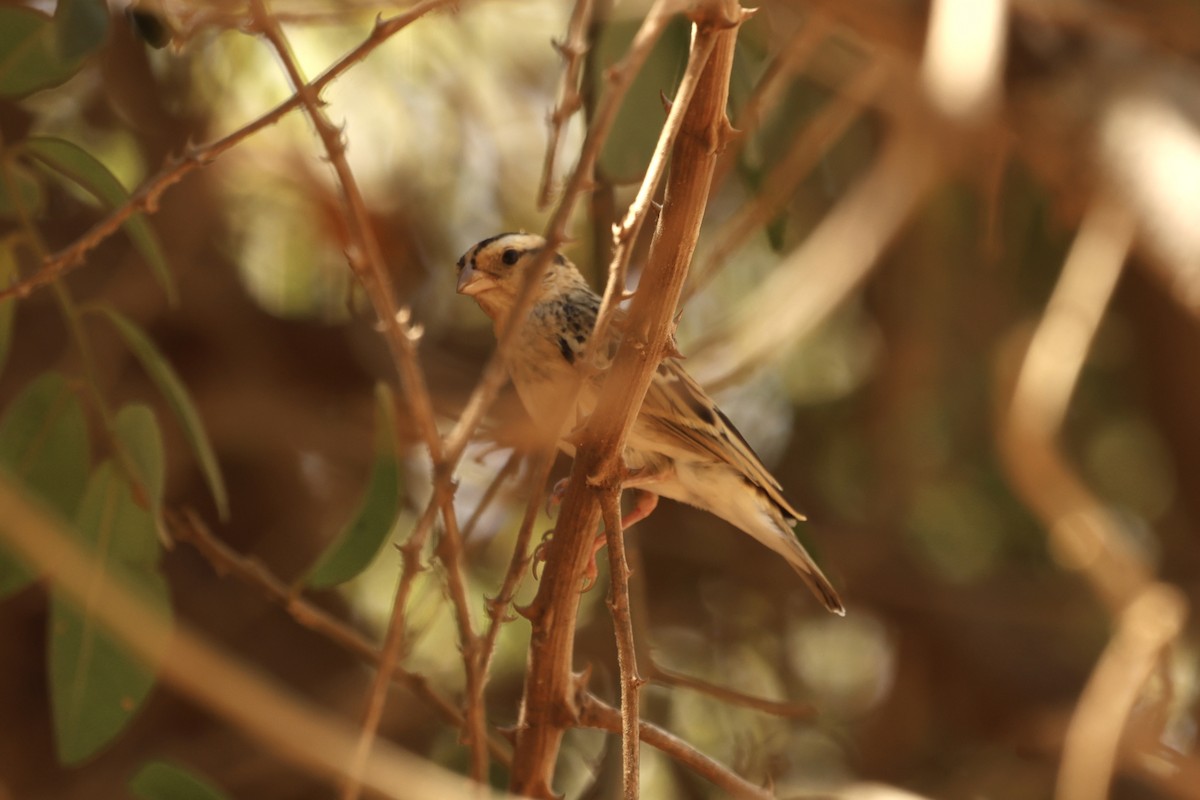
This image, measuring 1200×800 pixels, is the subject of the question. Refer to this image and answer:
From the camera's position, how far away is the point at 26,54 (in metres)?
2.59

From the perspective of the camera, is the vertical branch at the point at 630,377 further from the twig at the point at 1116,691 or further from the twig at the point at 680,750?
the twig at the point at 1116,691

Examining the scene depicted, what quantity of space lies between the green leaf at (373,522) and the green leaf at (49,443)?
706 millimetres

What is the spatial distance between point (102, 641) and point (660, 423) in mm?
1247

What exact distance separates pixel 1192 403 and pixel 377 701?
4.37 m

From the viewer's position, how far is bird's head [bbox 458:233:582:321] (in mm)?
3414

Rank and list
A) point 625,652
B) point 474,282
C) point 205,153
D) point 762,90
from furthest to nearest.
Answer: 1. point 474,282
2. point 762,90
3. point 205,153
4. point 625,652

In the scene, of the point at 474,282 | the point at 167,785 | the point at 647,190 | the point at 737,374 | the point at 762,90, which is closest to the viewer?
the point at 647,190

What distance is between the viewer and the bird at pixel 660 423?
119 inches

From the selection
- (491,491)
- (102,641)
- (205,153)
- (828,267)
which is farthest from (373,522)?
(828,267)

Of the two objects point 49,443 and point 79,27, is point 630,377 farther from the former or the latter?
point 49,443

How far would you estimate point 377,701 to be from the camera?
6.51 feet

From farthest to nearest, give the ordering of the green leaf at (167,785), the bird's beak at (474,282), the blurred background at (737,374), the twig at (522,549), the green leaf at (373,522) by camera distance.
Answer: the blurred background at (737,374), the bird's beak at (474,282), the green leaf at (373,522), the green leaf at (167,785), the twig at (522,549)

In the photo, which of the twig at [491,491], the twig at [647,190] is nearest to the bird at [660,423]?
the twig at [491,491]

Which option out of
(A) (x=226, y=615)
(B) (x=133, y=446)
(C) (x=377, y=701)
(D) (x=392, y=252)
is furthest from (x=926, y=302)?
(C) (x=377, y=701)
